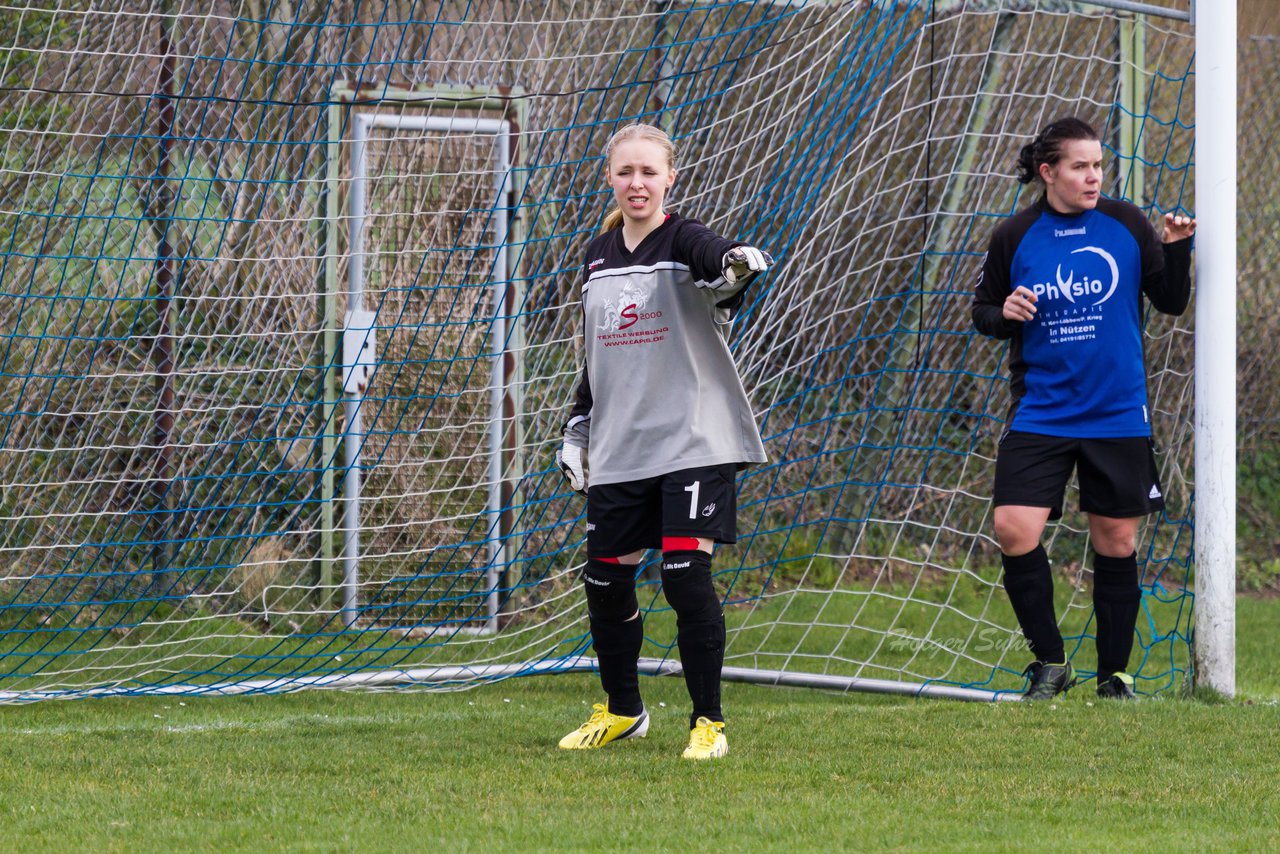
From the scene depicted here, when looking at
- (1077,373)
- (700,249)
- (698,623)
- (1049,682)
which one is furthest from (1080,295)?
(698,623)

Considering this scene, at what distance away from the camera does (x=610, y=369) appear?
158 inches

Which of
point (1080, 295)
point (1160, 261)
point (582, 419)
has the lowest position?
point (582, 419)

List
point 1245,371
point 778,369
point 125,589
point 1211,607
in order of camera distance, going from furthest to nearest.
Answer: point 1245,371 < point 778,369 < point 125,589 < point 1211,607

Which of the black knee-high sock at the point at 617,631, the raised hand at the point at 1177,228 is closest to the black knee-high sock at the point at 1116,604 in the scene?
the raised hand at the point at 1177,228

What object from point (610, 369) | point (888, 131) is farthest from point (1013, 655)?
point (610, 369)

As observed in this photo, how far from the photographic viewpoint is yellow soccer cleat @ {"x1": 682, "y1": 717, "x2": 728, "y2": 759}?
3.79m

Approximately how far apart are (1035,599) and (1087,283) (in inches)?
38.1

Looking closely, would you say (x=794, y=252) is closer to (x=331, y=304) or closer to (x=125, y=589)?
(x=331, y=304)

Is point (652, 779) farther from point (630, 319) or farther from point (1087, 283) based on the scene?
point (1087, 283)

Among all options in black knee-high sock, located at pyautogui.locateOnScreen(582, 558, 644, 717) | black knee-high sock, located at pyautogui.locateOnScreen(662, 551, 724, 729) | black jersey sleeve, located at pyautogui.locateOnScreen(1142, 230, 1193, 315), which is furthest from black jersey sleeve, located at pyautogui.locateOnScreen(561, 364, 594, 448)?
black jersey sleeve, located at pyautogui.locateOnScreen(1142, 230, 1193, 315)

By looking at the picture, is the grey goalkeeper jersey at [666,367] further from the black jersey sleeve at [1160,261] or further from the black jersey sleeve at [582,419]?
the black jersey sleeve at [1160,261]

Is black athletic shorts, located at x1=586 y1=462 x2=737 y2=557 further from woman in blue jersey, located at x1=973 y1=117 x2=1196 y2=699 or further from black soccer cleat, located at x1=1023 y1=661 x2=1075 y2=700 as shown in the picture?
black soccer cleat, located at x1=1023 y1=661 x2=1075 y2=700

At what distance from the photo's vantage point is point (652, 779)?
140 inches

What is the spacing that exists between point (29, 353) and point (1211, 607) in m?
4.35
